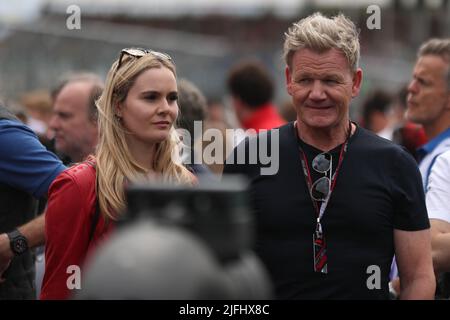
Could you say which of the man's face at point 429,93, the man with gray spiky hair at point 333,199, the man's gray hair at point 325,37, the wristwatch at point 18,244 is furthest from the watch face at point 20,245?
the man's face at point 429,93

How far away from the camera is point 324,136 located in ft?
13.6

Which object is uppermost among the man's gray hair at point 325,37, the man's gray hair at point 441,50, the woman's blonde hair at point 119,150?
the man's gray hair at point 441,50

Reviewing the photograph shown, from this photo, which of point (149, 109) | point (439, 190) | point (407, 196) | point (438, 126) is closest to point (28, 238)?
point (149, 109)

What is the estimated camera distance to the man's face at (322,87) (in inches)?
160

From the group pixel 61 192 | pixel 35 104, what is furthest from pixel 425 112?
pixel 35 104

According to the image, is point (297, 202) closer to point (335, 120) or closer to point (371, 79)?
point (335, 120)

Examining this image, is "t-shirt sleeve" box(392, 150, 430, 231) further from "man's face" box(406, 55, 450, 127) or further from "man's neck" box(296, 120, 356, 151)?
"man's face" box(406, 55, 450, 127)

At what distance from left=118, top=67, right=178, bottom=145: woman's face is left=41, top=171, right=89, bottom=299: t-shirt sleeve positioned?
37 cm

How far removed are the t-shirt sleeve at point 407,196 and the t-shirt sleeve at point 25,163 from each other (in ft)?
5.51

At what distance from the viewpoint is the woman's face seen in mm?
4273

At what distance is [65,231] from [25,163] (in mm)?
891

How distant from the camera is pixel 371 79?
75.6ft

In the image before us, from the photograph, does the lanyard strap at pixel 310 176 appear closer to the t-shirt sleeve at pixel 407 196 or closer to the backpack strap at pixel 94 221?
the t-shirt sleeve at pixel 407 196
